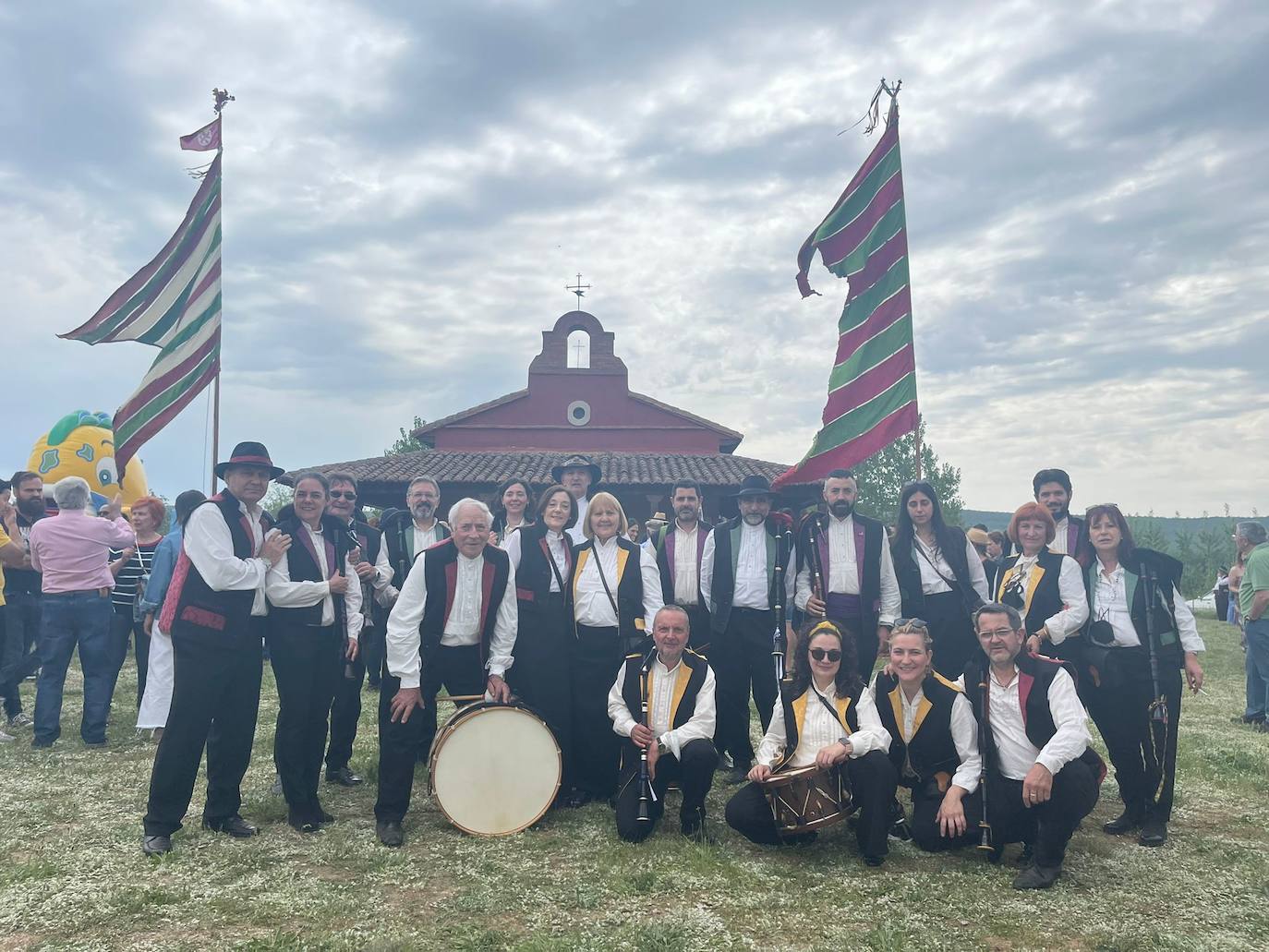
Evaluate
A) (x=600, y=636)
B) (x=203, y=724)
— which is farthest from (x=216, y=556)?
(x=600, y=636)

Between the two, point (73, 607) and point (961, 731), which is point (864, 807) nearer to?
point (961, 731)

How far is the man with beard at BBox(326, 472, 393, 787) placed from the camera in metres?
5.72

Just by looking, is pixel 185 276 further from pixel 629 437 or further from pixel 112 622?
→ pixel 629 437

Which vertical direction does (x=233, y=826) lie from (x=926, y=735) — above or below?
below

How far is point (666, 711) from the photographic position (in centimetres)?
491

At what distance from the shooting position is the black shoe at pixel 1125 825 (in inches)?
189

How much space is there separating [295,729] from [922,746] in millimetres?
3511

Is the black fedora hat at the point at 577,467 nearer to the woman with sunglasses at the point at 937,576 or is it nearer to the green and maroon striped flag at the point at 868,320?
the green and maroon striped flag at the point at 868,320

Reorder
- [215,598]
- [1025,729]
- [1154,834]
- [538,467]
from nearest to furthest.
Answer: [1025,729] → [215,598] → [1154,834] → [538,467]

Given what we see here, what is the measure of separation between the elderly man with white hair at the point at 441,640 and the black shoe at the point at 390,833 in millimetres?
11

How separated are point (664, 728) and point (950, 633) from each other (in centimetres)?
205

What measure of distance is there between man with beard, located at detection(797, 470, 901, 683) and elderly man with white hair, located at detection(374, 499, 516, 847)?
2.14m

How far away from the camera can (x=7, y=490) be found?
7395 millimetres

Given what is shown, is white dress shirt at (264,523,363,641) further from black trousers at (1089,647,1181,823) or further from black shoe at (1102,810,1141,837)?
black shoe at (1102,810,1141,837)
